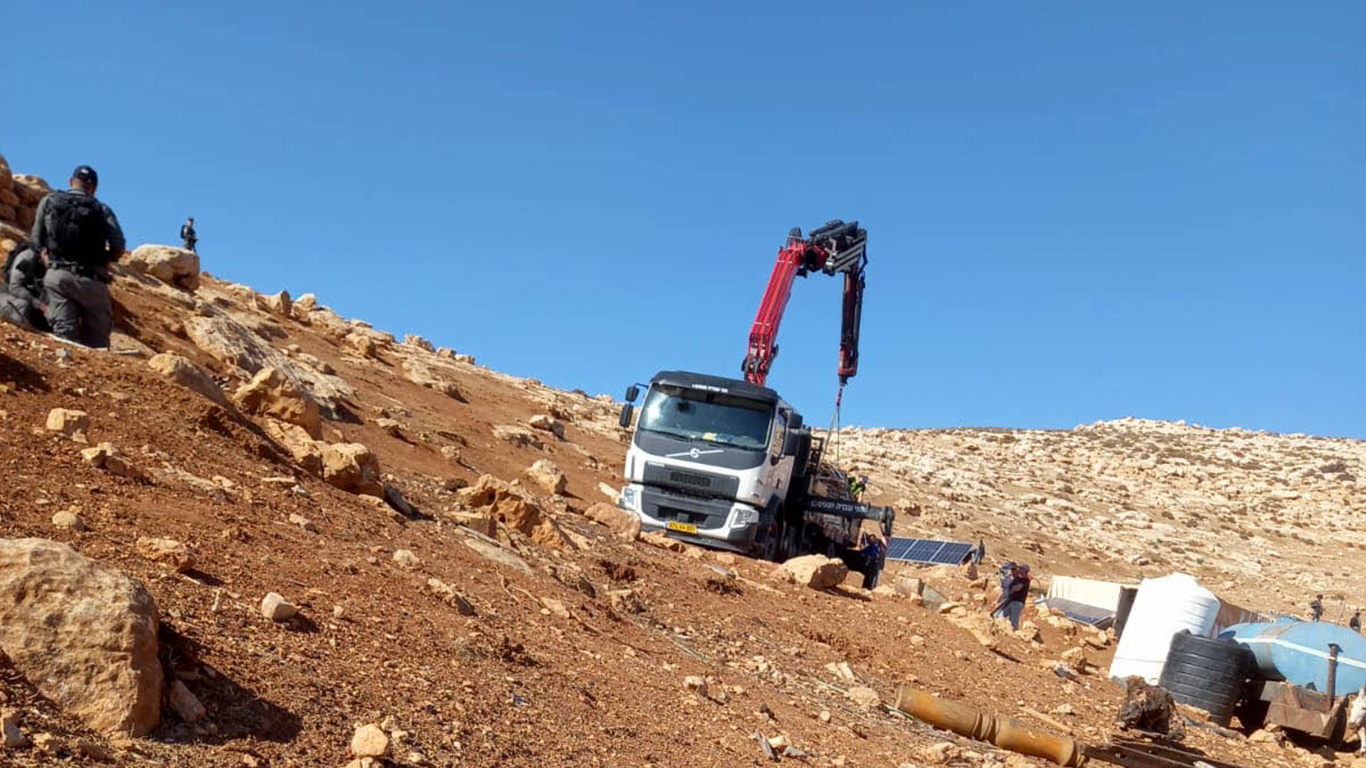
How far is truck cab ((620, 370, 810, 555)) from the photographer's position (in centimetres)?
1549

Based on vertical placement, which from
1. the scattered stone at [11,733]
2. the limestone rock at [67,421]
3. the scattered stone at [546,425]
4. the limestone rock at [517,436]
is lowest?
the scattered stone at [11,733]

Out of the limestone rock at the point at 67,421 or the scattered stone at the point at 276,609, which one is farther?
the limestone rock at the point at 67,421

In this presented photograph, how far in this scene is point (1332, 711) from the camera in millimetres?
11930

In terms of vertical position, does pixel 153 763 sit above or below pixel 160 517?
below

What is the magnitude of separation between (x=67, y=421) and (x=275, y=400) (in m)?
4.33

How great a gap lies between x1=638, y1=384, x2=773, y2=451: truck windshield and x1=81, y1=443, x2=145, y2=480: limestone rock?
9826 mm

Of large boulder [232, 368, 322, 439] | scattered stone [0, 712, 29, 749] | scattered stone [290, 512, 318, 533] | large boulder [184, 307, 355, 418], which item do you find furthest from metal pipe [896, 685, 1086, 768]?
large boulder [184, 307, 355, 418]

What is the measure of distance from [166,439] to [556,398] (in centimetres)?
2355

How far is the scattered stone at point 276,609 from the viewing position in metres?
5.45

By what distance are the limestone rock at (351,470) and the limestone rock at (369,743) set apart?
16.6 feet

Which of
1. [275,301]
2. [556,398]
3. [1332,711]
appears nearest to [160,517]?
[1332,711]

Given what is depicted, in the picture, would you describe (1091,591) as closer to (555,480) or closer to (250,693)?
(555,480)

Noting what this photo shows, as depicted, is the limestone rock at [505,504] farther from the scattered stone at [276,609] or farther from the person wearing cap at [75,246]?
the scattered stone at [276,609]

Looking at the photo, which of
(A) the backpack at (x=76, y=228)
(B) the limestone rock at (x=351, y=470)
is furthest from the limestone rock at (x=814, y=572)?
(A) the backpack at (x=76, y=228)
